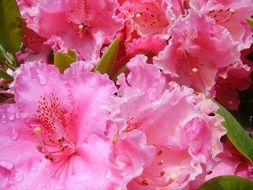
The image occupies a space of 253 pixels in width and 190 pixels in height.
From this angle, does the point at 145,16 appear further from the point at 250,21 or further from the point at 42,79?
the point at 42,79

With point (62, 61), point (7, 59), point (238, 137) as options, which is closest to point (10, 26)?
point (7, 59)

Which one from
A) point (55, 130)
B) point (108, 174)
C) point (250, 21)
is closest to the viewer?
point (108, 174)

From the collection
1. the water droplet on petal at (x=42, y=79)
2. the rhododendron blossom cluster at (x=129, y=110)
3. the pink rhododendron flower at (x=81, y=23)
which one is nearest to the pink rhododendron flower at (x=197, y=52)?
the rhododendron blossom cluster at (x=129, y=110)

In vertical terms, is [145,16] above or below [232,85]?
above

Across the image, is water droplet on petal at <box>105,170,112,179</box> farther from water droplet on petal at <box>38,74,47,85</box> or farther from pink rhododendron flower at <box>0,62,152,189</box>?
water droplet on petal at <box>38,74,47,85</box>

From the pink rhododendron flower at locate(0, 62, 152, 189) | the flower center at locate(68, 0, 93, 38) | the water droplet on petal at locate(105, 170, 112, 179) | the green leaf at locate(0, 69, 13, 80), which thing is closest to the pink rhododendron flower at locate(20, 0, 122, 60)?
the flower center at locate(68, 0, 93, 38)

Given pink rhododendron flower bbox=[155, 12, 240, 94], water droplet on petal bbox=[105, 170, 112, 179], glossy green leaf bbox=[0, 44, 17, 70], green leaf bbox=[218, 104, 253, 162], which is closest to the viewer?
water droplet on petal bbox=[105, 170, 112, 179]

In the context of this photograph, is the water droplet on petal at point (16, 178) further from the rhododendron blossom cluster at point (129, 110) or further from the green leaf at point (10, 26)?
the green leaf at point (10, 26)
